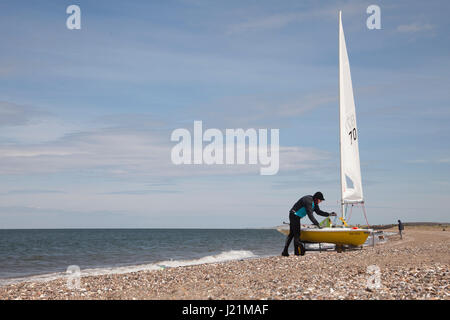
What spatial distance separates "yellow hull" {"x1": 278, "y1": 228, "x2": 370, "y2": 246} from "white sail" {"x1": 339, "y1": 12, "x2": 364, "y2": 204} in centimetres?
328

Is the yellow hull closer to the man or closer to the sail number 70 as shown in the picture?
the man

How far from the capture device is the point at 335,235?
17719mm

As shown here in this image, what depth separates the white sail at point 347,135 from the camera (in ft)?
69.9

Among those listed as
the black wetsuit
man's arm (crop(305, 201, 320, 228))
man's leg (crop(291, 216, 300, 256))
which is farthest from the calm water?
man's arm (crop(305, 201, 320, 228))

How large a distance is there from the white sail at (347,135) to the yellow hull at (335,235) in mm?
3279

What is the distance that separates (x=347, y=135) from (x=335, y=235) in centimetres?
657

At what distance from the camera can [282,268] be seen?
41.7ft
